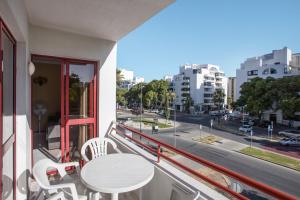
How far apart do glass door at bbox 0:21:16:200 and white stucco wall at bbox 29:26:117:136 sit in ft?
2.81

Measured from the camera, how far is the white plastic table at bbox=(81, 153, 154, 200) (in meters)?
1.47

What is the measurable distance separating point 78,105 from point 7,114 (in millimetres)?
1589

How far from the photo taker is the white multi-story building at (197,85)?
42.3m

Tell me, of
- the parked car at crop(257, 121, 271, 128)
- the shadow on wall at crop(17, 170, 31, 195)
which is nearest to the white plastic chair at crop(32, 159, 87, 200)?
the shadow on wall at crop(17, 170, 31, 195)

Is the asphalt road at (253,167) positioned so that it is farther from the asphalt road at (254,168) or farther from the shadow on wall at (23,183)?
the shadow on wall at (23,183)

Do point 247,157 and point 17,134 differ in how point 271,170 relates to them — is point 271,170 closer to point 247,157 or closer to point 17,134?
point 247,157

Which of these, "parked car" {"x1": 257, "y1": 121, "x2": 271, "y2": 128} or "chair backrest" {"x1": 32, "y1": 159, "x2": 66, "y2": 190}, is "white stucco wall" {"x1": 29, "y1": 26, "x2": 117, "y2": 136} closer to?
"chair backrest" {"x1": 32, "y1": 159, "x2": 66, "y2": 190}

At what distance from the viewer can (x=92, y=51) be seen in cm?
339

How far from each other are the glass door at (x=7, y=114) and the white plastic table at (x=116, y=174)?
73cm

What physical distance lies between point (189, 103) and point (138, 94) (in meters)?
11.7

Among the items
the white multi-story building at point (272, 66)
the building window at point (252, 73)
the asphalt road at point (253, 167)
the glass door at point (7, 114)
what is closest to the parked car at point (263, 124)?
the white multi-story building at point (272, 66)

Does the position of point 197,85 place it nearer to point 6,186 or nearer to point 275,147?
point 275,147

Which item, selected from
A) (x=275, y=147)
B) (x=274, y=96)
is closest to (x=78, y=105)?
(x=275, y=147)

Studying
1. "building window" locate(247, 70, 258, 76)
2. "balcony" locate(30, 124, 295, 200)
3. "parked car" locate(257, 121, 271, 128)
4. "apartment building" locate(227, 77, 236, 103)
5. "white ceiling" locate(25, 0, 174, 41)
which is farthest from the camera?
"apartment building" locate(227, 77, 236, 103)
